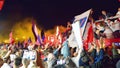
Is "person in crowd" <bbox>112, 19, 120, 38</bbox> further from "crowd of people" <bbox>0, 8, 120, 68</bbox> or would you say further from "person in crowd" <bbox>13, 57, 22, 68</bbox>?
"person in crowd" <bbox>13, 57, 22, 68</bbox>

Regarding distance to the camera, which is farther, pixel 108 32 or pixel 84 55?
pixel 108 32

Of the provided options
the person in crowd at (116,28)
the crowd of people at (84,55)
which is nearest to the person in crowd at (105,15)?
the crowd of people at (84,55)

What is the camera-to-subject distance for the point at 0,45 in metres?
12.2

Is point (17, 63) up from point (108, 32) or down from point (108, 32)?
down

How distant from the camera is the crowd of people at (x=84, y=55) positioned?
720cm

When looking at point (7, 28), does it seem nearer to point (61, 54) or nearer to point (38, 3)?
point (38, 3)

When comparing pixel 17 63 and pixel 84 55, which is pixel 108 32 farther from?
pixel 17 63

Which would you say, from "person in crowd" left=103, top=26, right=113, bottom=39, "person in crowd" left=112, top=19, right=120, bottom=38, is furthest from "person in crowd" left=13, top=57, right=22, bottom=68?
"person in crowd" left=112, top=19, right=120, bottom=38

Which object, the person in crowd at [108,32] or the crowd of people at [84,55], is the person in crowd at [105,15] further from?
the person in crowd at [108,32]

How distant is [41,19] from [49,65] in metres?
3.98

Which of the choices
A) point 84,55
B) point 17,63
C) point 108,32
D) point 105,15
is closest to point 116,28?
point 108,32

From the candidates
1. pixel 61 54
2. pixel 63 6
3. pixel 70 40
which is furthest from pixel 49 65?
pixel 63 6

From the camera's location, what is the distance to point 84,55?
24.0ft


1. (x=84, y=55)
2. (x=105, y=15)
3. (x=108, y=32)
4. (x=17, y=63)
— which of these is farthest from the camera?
(x=105, y=15)
